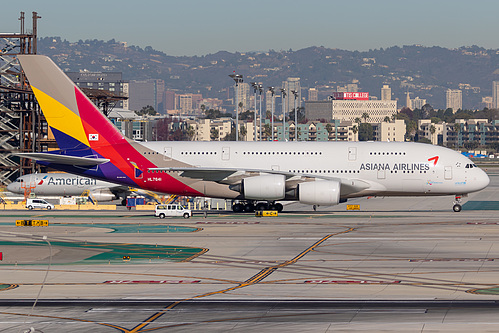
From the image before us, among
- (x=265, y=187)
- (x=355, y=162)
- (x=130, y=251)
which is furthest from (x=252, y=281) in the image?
(x=355, y=162)

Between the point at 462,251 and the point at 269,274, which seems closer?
the point at 269,274

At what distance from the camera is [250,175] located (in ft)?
215

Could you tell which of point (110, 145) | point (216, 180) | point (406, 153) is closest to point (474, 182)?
point (406, 153)

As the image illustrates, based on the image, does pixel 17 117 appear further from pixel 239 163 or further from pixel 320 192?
pixel 320 192

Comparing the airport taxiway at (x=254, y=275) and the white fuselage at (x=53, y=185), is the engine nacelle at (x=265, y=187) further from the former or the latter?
the white fuselage at (x=53, y=185)

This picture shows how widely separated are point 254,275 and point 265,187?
29.5m

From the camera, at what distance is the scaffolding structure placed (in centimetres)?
10844

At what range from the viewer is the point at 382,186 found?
6506cm

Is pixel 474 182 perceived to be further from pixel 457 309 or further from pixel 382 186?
pixel 457 309

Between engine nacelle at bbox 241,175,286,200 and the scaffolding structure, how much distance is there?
52.9m

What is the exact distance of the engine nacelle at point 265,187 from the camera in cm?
6412

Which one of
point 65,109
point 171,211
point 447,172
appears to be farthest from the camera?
point 171,211

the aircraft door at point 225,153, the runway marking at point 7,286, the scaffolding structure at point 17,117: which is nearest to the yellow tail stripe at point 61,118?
the aircraft door at point 225,153

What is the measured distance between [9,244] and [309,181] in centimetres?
2762
